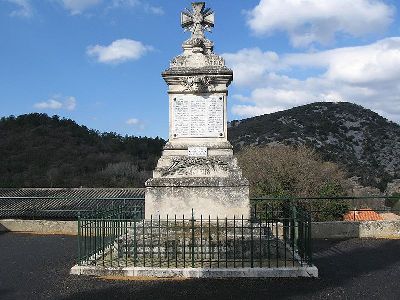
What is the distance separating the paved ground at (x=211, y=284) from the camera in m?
7.34

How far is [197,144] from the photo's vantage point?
10664 mm

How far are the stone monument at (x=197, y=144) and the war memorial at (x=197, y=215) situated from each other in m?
0.02

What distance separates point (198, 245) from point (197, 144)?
247 cm

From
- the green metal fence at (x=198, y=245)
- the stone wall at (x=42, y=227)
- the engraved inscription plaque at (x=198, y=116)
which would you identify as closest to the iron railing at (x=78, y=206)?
the stone wall at (x=42, y=227)

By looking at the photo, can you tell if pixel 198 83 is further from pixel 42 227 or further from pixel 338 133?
pixel 338 133

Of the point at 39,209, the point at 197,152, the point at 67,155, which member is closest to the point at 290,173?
the point at 197,152

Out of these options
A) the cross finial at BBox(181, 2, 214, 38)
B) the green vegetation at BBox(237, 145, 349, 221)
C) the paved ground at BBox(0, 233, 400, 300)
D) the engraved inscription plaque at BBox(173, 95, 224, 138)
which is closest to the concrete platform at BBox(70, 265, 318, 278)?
the paved ground at BBox(0, 233, 400, 300)

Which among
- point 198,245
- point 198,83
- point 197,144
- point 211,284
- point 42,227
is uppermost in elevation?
point 198,83

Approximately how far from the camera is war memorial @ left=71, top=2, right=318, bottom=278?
28.8 feet

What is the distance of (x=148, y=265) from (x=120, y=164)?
56.5m

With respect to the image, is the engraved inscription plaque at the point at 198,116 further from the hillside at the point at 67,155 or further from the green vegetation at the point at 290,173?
the hillside at the point at 67,155

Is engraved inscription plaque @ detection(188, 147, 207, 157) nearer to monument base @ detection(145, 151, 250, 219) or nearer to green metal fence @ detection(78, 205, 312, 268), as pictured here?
monument base @ detection(145, 151, 250, 219)

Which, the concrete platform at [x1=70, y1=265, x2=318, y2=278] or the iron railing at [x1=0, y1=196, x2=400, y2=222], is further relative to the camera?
the iron railing at [x1=0, y1=196, x2=400, y2=222]

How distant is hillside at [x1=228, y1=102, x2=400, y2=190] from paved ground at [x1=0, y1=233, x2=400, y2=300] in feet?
137
